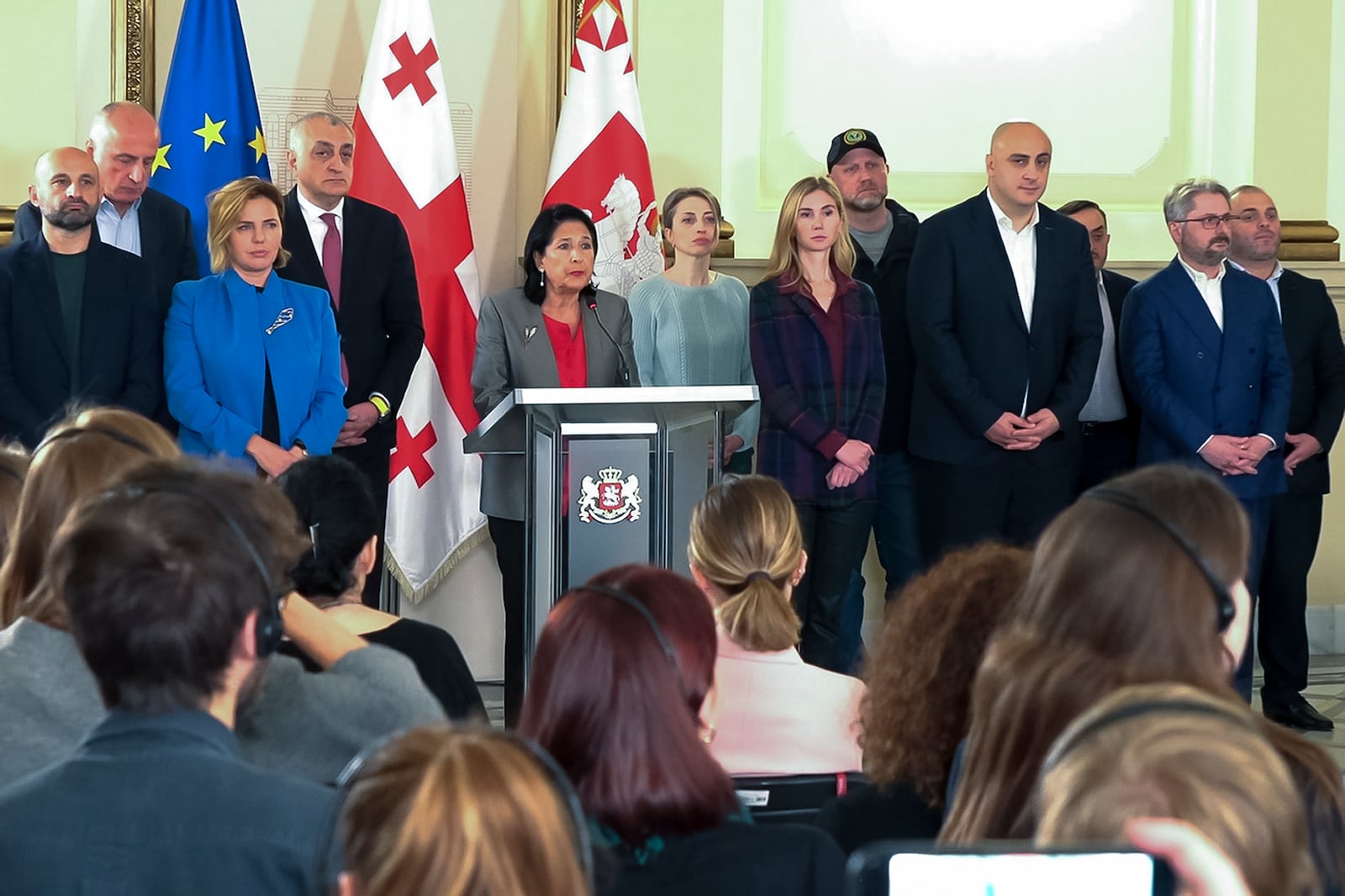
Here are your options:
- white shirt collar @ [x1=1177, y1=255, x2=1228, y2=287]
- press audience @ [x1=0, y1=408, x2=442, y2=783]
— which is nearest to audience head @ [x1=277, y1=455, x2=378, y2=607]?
press audience @ [x1=0, y1=408, x2=442, y2=783]

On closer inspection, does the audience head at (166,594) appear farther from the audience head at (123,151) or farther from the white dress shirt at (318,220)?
the white dress shirt at (318,220)

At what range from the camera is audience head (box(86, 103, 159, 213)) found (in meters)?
4.58

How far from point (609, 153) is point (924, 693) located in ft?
12.8

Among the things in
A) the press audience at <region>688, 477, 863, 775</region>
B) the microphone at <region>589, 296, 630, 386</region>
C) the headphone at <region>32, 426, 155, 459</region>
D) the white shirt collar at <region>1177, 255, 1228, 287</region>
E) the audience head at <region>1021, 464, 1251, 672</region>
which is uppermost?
the white shirt collar at <region>1177, 255, 1228, 287</region>

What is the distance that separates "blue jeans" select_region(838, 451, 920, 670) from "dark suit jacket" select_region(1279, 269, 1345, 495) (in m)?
1.31

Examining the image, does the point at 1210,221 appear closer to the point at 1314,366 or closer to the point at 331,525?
the point at 1314,366

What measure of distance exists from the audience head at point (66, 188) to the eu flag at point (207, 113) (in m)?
0.77

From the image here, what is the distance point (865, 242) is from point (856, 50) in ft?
4.93

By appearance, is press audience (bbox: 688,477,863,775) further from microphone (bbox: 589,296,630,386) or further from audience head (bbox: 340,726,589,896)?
microphone (bbox: 589,296,630,386)

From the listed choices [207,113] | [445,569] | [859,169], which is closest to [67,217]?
[207,113]

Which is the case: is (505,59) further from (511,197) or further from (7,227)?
(7,227)

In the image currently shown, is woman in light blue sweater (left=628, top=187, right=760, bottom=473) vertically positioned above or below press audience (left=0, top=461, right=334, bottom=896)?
above

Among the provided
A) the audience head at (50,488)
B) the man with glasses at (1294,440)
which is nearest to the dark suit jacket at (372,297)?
the man with glasses at (1294,440)

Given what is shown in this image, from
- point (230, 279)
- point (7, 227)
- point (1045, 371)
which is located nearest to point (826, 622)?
point (1045, 371)
